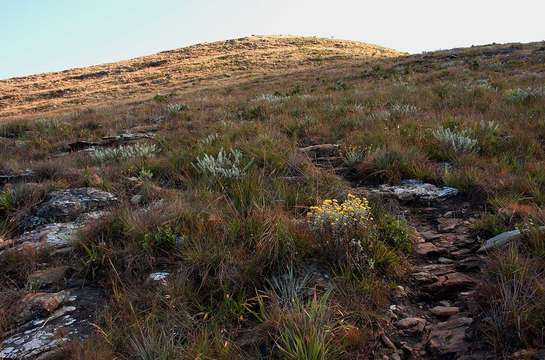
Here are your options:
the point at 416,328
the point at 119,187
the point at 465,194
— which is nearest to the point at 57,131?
the point at 119,187

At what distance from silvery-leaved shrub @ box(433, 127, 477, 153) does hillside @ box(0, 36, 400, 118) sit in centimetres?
2998

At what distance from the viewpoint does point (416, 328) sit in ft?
8.41

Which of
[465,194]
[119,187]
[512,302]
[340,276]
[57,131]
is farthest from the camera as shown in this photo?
[57,131]

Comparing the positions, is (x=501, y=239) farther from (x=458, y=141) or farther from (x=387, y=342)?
(x=458, y=141)

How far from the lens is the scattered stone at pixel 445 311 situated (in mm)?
2652

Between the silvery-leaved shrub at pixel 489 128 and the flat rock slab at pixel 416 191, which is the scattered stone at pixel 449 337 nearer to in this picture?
the flat rock slab at pixel 416 191

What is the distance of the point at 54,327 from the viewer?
276 cm

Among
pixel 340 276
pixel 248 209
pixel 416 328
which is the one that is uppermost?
pixel 248 209

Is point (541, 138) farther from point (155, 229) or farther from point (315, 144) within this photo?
point (155, 229)

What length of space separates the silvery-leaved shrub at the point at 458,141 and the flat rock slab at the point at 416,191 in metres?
1.16

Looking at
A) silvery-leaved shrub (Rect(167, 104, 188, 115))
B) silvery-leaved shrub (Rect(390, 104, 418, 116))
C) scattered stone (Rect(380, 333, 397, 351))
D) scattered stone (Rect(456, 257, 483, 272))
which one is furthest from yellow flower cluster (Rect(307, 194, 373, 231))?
silvery-leaved shrub (Rect(167, 104, 188, 115))

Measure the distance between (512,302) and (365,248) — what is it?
105cm

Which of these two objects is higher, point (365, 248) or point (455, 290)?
point (365, 248)

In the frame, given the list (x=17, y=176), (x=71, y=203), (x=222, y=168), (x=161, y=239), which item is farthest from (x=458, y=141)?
(x=17, y=176)
